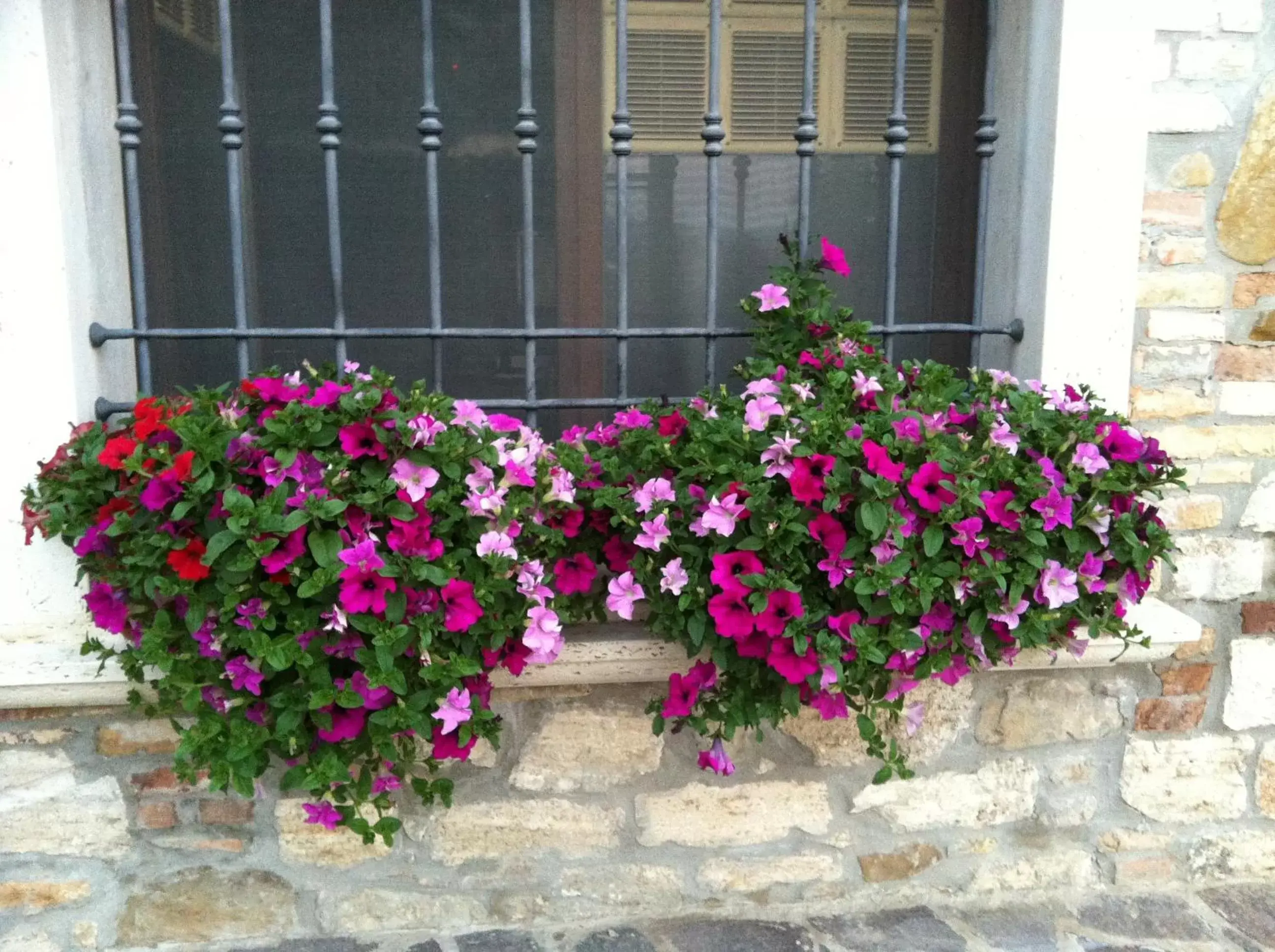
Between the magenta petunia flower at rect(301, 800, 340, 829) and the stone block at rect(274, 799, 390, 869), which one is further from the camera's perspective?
the stone block at rect(274, 799, 390, 869)

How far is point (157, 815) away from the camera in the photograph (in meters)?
2.00

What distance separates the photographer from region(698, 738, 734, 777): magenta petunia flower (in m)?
1.91

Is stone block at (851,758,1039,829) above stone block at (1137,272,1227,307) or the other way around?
the other way around

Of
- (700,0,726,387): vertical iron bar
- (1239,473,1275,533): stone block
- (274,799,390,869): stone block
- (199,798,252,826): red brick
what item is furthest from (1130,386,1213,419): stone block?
(199,798,252,826): red brick

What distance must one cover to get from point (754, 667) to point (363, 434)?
0.78m

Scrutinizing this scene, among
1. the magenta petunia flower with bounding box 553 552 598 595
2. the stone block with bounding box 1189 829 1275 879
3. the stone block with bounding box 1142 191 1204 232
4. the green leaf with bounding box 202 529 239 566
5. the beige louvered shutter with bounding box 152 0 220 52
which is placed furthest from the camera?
the stone block with bounding box 1189 829 1275 879

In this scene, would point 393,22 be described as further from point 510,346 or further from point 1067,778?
point 1067,778

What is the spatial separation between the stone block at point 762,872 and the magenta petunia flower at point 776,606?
677 mm

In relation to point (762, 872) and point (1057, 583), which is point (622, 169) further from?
point (762, 872)

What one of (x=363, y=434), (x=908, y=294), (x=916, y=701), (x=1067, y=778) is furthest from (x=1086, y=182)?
(x=363, y=434)

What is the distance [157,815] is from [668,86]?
184 cm

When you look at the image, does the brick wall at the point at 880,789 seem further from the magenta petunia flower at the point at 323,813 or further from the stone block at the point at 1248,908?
the magenta petunia flower at the point at 323,813

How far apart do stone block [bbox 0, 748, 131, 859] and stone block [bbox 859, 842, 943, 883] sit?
4.82 ft

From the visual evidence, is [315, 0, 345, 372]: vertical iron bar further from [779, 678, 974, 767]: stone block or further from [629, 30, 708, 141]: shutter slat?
[779, 678, 974, 767]: stone block
